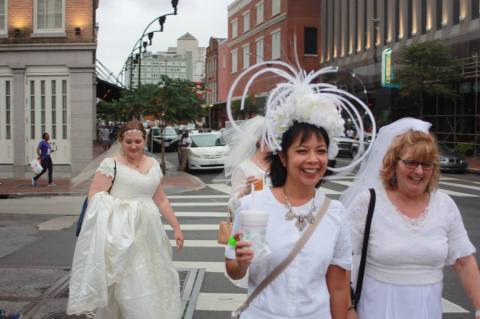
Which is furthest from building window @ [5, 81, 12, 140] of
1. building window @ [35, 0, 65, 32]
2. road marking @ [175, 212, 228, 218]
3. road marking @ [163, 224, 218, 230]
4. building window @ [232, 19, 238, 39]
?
building window @ [232, 19, 238, 39]

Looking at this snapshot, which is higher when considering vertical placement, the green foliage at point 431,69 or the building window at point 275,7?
the building window at point 275,7

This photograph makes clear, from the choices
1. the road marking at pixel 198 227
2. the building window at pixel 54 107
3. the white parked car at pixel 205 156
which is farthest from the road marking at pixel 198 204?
the building window at pixel 54 107

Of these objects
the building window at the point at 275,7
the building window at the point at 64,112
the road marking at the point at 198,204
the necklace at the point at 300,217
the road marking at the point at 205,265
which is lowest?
the road marking at the point at 205,265

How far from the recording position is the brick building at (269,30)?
5809 cm

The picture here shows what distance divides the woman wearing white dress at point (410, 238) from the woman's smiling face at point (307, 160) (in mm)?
586

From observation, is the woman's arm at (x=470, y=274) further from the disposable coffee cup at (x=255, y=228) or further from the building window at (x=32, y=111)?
the building window at (x=32, y=111)

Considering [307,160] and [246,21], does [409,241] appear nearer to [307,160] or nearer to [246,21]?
[307,160]

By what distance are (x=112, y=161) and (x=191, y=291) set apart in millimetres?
2128

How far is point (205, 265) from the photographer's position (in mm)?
8156

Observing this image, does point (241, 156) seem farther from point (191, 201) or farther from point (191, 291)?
point (191, 201)

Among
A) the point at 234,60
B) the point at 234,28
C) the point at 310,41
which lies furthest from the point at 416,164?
the point at 234,28

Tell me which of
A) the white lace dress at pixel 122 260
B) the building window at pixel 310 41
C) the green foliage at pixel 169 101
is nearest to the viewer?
the white lace dress at pixel 122 260

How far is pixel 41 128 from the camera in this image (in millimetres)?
23391

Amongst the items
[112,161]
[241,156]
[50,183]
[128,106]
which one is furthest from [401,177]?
[128,106]
